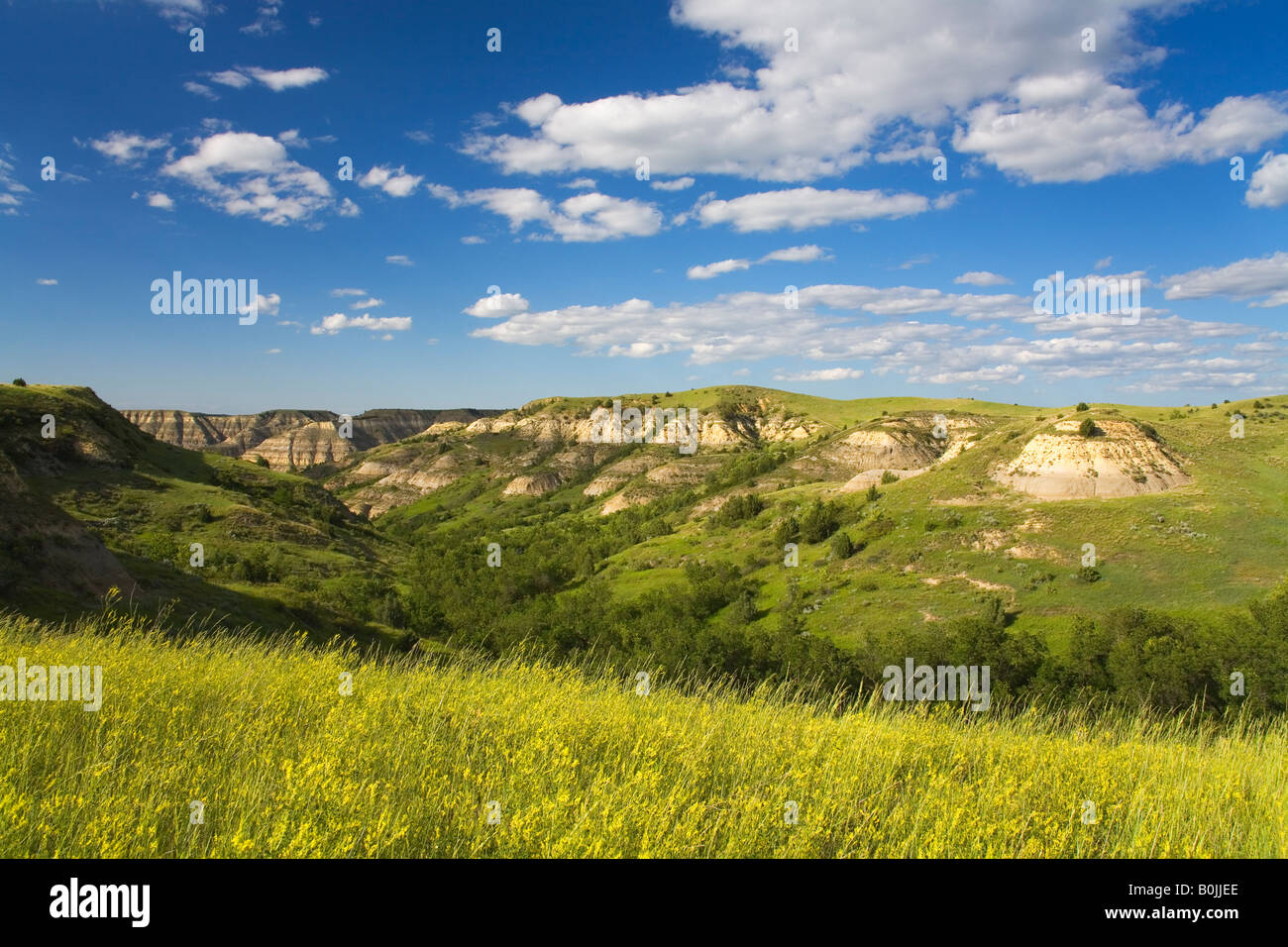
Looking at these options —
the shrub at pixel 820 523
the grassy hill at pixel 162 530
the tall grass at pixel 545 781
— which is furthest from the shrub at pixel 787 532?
the tall grass at pixel 545 781

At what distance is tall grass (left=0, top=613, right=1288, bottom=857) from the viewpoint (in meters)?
3.75

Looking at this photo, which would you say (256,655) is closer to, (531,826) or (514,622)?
(531,826)

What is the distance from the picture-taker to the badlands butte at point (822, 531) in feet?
125

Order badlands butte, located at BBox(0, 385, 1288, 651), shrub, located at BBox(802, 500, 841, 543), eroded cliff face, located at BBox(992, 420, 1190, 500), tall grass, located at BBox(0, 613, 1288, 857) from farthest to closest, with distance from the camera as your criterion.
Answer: shrub, located at BBox(802, 500, 841, 543), eroded cliff face, located at BBox(992, 420, 1190, 500), badlands butte, located at BBox(0, 385, 1288, 651), tall grass, located at BBox(0, 613, 1288, 857)

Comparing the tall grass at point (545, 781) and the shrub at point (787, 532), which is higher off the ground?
the tall grass at point (545, 781)

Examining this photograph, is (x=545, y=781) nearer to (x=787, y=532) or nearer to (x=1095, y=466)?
(x=787, y=532)

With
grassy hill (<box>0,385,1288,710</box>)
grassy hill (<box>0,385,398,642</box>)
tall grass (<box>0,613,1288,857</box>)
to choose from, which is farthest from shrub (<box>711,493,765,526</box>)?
tall grass (<box>0,613,1288,857</box>)

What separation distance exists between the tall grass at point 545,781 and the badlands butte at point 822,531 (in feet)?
66.4

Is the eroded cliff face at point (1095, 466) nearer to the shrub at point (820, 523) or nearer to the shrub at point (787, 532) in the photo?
the shrub at point (820, 523)

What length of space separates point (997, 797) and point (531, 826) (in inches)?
134

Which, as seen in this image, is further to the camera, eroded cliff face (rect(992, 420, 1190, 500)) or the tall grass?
eroded cliff face (rect(992, 420, 1190, 500))

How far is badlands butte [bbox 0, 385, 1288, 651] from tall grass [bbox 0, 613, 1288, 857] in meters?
20.2

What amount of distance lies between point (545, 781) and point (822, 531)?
224 ft

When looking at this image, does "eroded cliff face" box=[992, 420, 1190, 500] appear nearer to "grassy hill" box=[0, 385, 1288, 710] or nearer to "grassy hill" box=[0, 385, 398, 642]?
"grassy hill" box=[0, 385, 1288, 710]
